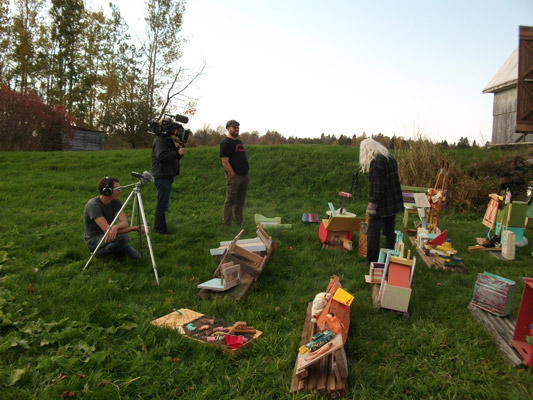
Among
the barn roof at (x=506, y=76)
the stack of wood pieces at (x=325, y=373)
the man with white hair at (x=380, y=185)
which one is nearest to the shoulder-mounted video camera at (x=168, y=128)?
the man with white hair at (x=380, y=185)

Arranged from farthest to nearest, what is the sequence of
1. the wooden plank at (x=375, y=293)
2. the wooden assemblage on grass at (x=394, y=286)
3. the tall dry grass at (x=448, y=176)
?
the tall dry grass at (x=448, y=176) → the wooden plank at (x=375, y=293) → the wooden assemblage on grass at (x=394, y=286)

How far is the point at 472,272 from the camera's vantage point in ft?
18.0

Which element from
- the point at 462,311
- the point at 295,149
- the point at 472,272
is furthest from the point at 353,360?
the point at 295,149

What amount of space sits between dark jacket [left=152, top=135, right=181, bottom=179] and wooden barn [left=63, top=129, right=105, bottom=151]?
1734 centimetres

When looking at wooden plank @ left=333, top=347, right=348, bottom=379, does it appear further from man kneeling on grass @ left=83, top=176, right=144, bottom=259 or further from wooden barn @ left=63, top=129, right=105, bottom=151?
wooden barn @ left=63, top=129, right=105, bottom=151

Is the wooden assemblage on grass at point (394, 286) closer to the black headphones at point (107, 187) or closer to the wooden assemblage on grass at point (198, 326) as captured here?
the wooden assemblage on grass at point (198, 326)

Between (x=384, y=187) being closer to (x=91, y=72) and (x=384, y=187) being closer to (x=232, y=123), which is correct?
(x=232, y=123)

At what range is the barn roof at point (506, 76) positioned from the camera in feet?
54.1

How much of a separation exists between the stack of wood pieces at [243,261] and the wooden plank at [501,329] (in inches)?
99.9

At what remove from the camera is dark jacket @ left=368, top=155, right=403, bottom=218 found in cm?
528

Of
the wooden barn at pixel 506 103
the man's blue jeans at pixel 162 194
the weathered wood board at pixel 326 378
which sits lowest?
the weathered wood board at pixel 326 378

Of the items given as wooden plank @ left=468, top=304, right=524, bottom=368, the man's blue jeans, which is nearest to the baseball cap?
the man's blue jeans

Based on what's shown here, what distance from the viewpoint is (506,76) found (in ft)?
55.8

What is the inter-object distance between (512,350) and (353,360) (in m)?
1.37
